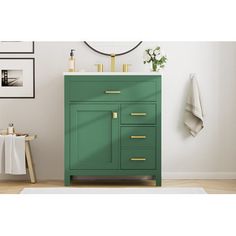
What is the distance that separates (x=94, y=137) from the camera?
4.07 meters

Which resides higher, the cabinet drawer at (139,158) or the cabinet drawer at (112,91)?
the cabinet drawer at (112,91)

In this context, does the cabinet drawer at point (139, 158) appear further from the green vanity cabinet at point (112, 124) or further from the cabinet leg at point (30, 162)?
the cabinet leg at point (30, 162)

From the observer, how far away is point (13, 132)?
171 inches

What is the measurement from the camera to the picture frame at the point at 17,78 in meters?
4.47

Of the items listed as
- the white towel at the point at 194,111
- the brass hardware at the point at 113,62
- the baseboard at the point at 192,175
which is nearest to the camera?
the brass hardware at the point at 113,62

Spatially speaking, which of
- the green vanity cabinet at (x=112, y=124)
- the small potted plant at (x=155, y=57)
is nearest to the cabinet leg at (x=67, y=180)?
the green vanity cabinet at (x=112, y=124)

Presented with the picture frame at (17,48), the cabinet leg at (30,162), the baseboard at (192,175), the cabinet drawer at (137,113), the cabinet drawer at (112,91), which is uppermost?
the picture frame at (17,48)

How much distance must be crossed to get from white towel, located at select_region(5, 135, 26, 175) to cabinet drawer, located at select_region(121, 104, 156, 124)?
1.03m

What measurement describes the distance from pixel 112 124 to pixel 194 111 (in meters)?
0.93

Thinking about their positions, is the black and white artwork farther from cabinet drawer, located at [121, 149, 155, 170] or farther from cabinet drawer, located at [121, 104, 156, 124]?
cabinet drawer, located at [121, 149, 155, 170]

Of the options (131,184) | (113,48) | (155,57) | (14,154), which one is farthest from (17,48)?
(131,184)

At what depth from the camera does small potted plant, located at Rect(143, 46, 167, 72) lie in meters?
4.18

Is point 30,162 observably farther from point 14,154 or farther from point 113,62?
point 113,62
